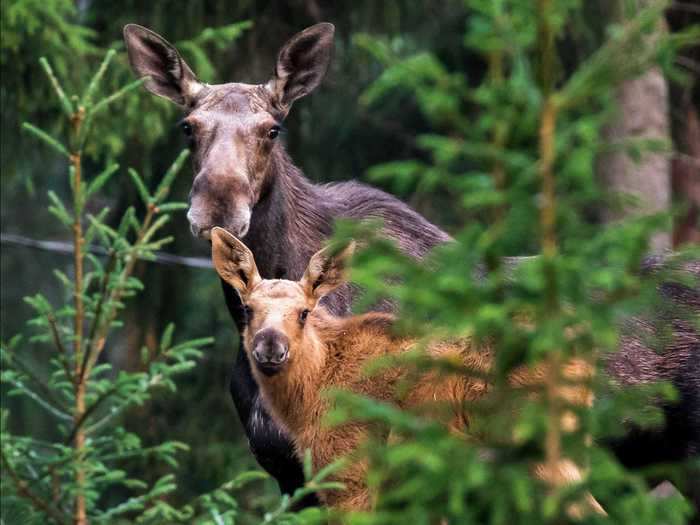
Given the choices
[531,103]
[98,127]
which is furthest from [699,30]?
[98,127]

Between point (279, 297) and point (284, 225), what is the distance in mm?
1077

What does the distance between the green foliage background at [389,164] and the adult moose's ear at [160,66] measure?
1136 millimetres

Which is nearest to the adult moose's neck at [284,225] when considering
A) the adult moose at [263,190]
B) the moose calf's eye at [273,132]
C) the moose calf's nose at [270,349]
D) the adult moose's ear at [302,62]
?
the adult moose at [263,190]

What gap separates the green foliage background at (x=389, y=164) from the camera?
3.26 metres

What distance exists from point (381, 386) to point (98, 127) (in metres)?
6.25

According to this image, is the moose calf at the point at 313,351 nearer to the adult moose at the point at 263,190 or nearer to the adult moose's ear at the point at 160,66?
the adult moose at the point at 263,190

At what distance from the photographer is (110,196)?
628 inches

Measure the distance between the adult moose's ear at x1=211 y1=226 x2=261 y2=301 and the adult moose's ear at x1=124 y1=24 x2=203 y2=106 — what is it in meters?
1.47

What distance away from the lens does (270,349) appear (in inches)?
249

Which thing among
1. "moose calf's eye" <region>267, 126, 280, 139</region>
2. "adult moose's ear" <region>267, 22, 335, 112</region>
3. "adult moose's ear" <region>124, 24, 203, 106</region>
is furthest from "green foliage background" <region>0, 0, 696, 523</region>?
"adult moose's ear" <region>124, 24, 203, 106</region>

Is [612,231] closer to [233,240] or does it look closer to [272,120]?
[233,240]

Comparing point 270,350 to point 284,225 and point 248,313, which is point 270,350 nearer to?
point 248,313

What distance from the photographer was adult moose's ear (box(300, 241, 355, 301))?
22.5 ft

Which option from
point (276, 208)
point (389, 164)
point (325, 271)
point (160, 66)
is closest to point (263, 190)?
point (276, 208)
